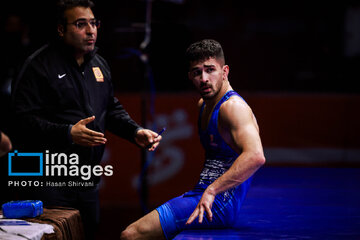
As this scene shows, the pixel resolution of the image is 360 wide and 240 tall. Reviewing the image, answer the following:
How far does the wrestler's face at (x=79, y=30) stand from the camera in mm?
2666

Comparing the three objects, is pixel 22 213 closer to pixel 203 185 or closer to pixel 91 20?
pixel 203 185

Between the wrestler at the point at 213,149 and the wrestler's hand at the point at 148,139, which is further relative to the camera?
the wrestler's hand at the point at 148,139

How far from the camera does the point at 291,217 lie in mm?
2457

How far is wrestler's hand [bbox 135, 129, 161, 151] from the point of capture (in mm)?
2592

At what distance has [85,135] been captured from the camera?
2.44m

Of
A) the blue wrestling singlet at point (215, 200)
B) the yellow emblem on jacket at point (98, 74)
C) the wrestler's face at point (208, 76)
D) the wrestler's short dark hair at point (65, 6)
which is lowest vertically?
the blue wrestling singlet at point (215, 200)

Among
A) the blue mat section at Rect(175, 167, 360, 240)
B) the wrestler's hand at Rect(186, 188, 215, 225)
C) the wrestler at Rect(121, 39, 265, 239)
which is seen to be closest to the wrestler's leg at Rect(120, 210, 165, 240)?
the wrestler at Rect(121, 39, 265, 239)

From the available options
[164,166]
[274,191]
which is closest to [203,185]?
[274,191]

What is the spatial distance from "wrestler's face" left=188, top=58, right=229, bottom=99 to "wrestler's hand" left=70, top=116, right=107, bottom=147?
527 millimetres

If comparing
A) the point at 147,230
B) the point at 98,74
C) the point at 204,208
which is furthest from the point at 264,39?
the point at 204,208

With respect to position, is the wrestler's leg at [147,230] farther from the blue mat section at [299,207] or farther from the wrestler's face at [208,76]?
the wrestler's face at [208,76]

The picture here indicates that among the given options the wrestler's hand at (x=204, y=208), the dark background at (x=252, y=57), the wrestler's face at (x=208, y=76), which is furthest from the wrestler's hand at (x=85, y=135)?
the dark background at (x=252, y=57)

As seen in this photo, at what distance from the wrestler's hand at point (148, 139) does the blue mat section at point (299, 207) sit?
547 mm

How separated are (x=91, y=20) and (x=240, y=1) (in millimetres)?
4597
